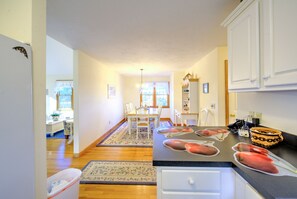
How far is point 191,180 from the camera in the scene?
0.94 meters

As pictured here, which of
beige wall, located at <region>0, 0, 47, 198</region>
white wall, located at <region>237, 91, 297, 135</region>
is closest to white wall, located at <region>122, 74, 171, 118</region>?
white wall, located at <region>237, 91, 297, 135</region>

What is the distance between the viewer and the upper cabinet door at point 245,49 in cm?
117

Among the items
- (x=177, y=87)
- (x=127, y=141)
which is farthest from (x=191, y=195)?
(x=177, y=87)

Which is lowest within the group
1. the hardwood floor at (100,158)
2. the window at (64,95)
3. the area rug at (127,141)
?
the hardwood floor at (100,158)

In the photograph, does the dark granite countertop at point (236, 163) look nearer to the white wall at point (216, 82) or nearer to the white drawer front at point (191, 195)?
the white drawer front at point (191, 195)

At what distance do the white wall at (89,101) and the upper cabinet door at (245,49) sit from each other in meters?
2.99

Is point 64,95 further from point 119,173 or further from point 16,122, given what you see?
point 16,122

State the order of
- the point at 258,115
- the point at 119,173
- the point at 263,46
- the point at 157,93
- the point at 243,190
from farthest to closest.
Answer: the point at 157,93, the point at 119,173, the point at 258,115, the point at 263,46, the point at 243,190

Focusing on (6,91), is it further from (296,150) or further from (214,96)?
(214,96)

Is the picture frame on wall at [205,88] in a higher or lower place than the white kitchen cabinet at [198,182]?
higher

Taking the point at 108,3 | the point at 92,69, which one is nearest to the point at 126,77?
the point at 92,69

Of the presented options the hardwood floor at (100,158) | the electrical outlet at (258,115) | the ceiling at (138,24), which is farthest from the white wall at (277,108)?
the hardwood floor at (100,158)

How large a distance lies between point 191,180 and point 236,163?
30 cm

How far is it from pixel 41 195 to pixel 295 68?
6.56 feet
